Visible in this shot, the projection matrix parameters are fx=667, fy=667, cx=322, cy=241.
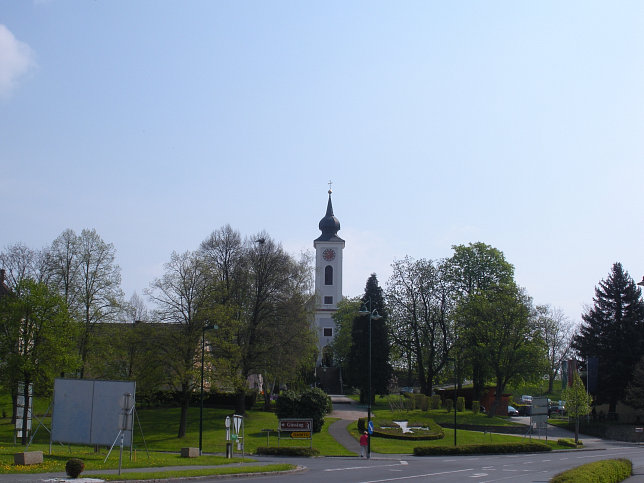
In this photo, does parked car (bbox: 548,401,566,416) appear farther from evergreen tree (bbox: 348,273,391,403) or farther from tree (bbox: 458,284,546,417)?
evergreen tree (bbox: 348,273,391,403)

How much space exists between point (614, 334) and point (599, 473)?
45611 mm

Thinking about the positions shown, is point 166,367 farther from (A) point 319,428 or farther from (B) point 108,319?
(A) point 319,428

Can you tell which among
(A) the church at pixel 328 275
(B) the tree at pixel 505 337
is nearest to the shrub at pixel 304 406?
(B) the tree at pixel 505 337

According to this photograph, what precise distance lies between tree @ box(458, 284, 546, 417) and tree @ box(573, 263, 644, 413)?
25.4 feet

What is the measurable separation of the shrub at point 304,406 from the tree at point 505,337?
60.7 ft

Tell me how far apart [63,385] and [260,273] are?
2864 cm

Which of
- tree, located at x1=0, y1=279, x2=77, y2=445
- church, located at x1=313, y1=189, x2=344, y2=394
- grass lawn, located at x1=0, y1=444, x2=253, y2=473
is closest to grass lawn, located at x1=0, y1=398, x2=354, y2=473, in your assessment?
grass lawn, located at x1=0, y1=444, x2=253, y2=473

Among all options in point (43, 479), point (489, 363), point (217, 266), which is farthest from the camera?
point (489, 363)

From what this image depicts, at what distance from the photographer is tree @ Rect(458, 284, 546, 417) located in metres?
57.6

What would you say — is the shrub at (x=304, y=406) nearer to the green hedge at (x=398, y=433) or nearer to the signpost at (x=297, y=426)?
the green hedge at (x=398, y=433)

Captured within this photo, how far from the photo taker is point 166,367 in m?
43.8

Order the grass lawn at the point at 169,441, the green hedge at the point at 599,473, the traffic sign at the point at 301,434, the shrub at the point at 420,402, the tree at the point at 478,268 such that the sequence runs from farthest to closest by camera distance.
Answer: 1. the tree at the point at 478,268
2. the shrub at the point at 420,402
3. the traffic sign at the point at 301,434
4. the grass lawn at the point at 169,441
5. the green hedge at the point at 599,473

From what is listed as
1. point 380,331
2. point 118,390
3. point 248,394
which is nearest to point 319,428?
point 248,394

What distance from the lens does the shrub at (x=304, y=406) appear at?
45.5m
